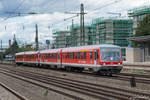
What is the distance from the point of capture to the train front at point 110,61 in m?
20.3

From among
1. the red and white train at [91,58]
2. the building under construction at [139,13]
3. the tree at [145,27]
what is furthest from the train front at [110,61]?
the building under construction at [139,13]

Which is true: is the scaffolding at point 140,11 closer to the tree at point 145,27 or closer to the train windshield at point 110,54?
the tree at point 145,27

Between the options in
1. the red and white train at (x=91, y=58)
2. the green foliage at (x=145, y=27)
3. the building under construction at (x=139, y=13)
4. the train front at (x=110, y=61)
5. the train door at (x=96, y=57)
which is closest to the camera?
the train front at (x=110, y=61)

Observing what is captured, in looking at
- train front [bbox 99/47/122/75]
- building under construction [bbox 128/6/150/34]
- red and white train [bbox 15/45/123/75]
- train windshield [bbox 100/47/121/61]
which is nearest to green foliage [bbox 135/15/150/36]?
building under construction [bbox 128/6/150/34]

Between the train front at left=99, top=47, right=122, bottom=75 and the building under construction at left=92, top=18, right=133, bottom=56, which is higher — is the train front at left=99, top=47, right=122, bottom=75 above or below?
below

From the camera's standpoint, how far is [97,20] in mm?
97625

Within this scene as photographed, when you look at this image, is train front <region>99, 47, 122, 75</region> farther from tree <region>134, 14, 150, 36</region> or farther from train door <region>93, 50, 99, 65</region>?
tree <region>134, 14, 150, 36</region>

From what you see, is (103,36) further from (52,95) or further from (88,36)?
(52,95)

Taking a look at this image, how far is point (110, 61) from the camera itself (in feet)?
67.2

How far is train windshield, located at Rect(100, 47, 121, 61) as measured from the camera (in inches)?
808

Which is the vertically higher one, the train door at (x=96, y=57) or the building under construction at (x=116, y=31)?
the building under construction at (x=116, y=31)

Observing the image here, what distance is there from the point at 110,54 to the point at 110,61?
0.72m

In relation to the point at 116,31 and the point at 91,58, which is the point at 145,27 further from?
the point at 91,58

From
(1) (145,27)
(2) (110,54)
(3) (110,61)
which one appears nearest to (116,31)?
(1) (145,27)
